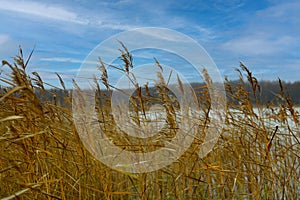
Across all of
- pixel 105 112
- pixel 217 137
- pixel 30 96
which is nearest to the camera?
pixel 30 96

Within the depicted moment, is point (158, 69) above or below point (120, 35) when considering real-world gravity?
below

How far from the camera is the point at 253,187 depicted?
97.7 inches

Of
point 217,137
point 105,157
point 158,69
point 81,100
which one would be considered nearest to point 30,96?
point 105,157

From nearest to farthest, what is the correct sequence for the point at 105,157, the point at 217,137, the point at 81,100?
the point at 105,157 < the point at 81,100 < the point at 217,137

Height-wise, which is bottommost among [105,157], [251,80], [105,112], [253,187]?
[253,187]

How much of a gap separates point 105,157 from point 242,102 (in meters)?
1.16

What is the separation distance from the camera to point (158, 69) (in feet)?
8.05

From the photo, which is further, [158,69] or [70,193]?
[158,69]

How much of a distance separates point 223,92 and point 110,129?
1.08m

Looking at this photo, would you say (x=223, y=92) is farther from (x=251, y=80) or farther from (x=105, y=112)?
(x=105, y=112)

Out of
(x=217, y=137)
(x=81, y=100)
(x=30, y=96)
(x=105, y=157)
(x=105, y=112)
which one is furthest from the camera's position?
(x=105, y=112)

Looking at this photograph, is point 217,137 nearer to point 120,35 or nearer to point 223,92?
point 223,92

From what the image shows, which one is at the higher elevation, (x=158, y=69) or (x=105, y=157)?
(x=158, y=69)

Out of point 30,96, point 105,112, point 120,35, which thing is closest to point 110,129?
point 105,112
